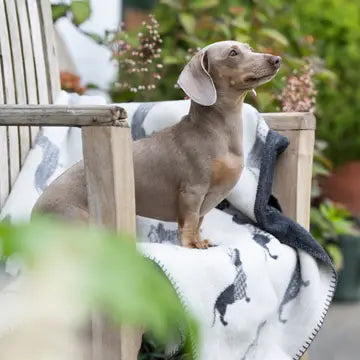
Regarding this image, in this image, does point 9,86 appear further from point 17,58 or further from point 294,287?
point 294,287

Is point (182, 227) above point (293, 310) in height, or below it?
above

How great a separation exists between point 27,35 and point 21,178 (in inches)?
17.3

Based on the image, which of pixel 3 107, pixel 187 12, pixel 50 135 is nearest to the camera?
pixel 3 107

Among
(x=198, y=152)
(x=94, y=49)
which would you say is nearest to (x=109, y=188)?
(x=198, y=152)

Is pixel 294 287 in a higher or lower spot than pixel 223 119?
lower

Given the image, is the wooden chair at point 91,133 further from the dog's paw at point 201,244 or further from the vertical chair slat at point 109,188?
the dog's paw at point 201,244

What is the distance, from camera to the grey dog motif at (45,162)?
189 centimetres

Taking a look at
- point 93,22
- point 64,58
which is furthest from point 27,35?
point 93,22

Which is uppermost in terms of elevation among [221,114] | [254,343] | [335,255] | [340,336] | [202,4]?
[202,4]

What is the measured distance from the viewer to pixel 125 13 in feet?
15.9

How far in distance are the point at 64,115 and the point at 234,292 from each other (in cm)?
51

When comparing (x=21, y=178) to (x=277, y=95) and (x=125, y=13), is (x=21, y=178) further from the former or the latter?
(x=125, y=13)

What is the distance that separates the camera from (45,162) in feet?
6.36

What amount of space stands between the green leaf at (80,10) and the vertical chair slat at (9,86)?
1.79 feet
